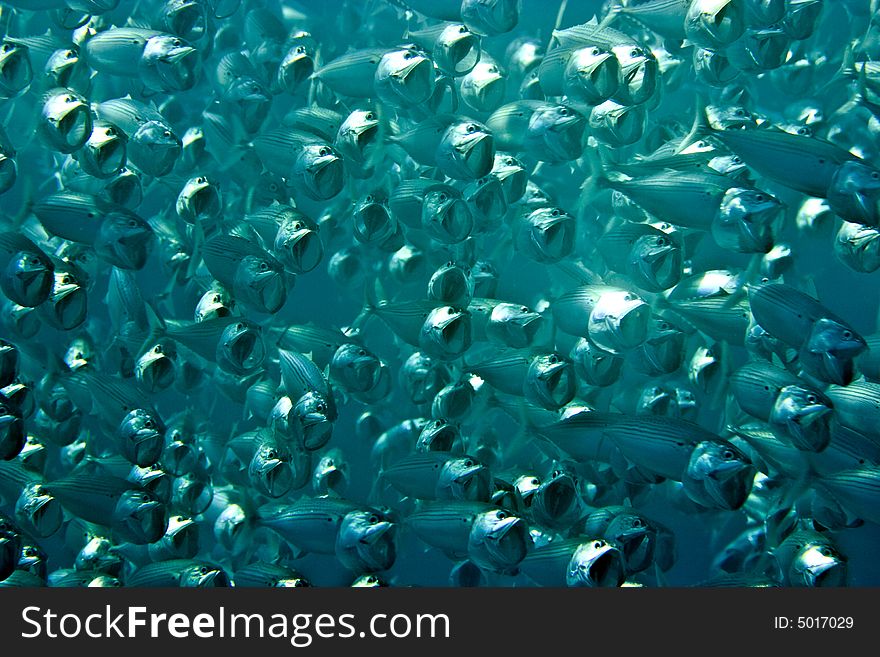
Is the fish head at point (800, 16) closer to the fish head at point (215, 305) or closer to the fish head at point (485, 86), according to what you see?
the fish head at point (485, 86)

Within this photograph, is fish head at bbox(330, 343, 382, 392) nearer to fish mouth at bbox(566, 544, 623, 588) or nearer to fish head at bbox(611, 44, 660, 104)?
fish mouth at bbox(566, 544, 623, 588)

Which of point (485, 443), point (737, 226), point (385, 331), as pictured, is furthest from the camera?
point (385, 331)

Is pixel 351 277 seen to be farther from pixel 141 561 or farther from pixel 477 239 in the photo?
pixel 141 561

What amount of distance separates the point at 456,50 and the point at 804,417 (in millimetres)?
1952

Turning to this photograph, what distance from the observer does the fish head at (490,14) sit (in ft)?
8.84

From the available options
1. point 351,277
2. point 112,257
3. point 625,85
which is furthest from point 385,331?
point 625,85

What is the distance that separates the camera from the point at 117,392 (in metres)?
2.87

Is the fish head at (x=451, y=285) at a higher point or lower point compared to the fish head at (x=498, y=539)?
higher

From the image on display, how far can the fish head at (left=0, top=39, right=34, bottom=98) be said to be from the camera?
2871 mm

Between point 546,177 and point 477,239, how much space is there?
3.07 ft

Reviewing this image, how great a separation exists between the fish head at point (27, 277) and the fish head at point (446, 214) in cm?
142

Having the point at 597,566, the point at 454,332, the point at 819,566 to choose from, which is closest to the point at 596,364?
the point at 454,332

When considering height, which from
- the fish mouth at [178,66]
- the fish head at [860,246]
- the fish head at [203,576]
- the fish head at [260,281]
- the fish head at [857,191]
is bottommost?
the fish head at [203,576]

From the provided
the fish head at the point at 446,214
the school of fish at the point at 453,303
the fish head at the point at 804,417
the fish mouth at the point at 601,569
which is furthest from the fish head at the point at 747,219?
the fish mouth at the point at 601,569
